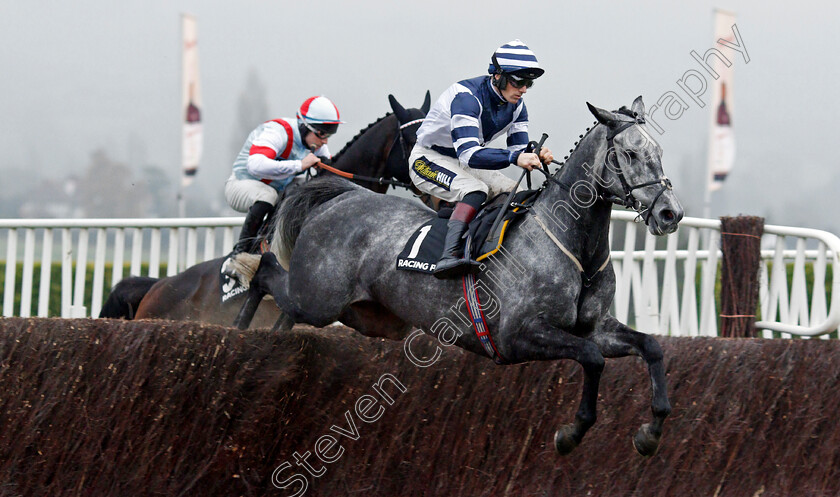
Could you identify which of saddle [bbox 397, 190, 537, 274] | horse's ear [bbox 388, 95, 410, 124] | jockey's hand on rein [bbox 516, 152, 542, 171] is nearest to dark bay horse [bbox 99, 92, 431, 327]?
horse's ear [bbox 388, 95, 410, 124]

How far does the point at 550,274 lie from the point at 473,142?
0.78 m

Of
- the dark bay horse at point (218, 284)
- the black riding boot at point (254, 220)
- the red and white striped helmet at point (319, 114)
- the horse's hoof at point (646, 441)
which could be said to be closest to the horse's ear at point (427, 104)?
the dark bay horse at point (218, 284)

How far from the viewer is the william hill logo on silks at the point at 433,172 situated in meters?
5.34

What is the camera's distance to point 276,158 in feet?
23.3

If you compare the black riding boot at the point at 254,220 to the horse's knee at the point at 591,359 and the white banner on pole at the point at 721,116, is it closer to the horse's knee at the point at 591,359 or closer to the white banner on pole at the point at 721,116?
the horse's knee at the point at 591,359

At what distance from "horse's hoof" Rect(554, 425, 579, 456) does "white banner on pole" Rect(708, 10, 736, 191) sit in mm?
6819

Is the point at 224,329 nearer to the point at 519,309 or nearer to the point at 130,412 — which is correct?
the point at 130,412

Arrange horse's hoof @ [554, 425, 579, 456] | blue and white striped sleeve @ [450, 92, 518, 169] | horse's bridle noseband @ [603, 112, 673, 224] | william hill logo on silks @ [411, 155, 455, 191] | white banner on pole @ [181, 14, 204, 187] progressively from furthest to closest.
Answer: white banner on pole @ [181, 14, 204, 187]
william hill logo on silks @ [411, 155, 455, 191]
blue and white striped sleeve @ [450, 92, 518, 169]
horse's hoof @ [554, 425, 579, 456]
horse's bridle noseband @ [603, 112, 673, 224]

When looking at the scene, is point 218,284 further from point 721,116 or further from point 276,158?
point 721,116

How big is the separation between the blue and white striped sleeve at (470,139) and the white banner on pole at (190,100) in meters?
7.87

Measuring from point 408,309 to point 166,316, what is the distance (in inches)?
120

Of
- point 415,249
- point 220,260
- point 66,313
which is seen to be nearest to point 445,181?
point 415,249

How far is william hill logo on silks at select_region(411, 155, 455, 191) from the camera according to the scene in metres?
5.34

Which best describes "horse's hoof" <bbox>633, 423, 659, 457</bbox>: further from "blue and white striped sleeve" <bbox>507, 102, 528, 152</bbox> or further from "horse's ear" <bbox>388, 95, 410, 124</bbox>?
"horse's ear" <bbox>388, 95, 410, 124</bbox>
